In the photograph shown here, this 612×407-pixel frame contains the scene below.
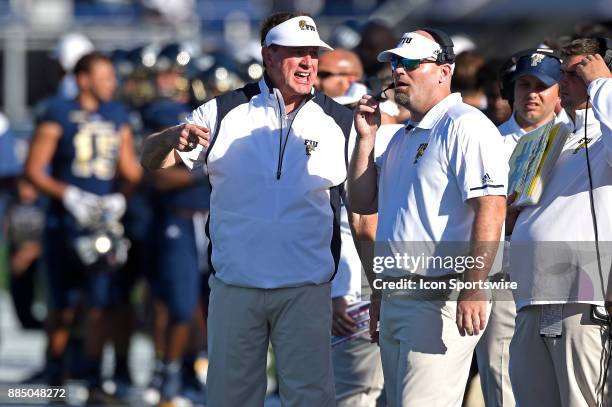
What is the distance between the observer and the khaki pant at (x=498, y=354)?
6.63 meters

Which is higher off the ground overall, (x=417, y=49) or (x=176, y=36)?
(x=176, y=36)

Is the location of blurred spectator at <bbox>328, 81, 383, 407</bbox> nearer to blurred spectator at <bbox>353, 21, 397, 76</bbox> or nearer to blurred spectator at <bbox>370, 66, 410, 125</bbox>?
blurred spectator at <bbox>370, 66, 410, 125</bbox>

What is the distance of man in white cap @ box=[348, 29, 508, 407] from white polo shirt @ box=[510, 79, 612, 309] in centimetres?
20

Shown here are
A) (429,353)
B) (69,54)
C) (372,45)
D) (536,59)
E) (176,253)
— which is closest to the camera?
(429,353)

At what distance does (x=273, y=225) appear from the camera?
5965 mm

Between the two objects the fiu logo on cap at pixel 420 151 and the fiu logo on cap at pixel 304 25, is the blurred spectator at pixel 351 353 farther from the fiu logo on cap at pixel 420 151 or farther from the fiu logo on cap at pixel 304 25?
the fiu logo on cap at pixel 420 151

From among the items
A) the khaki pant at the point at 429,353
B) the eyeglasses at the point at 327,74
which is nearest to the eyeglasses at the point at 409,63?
the khaki pant at the point at 429,353

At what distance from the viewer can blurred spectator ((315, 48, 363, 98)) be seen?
767 centimetres

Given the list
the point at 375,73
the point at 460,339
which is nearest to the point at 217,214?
the point at 460,339

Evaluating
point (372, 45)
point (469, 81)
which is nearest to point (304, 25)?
point (469, 81)

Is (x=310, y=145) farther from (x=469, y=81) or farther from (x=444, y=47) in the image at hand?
(x=469, y=81)

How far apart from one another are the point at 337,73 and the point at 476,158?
7.48 ft

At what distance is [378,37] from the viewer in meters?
9.52

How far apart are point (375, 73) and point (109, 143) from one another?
2137mm
